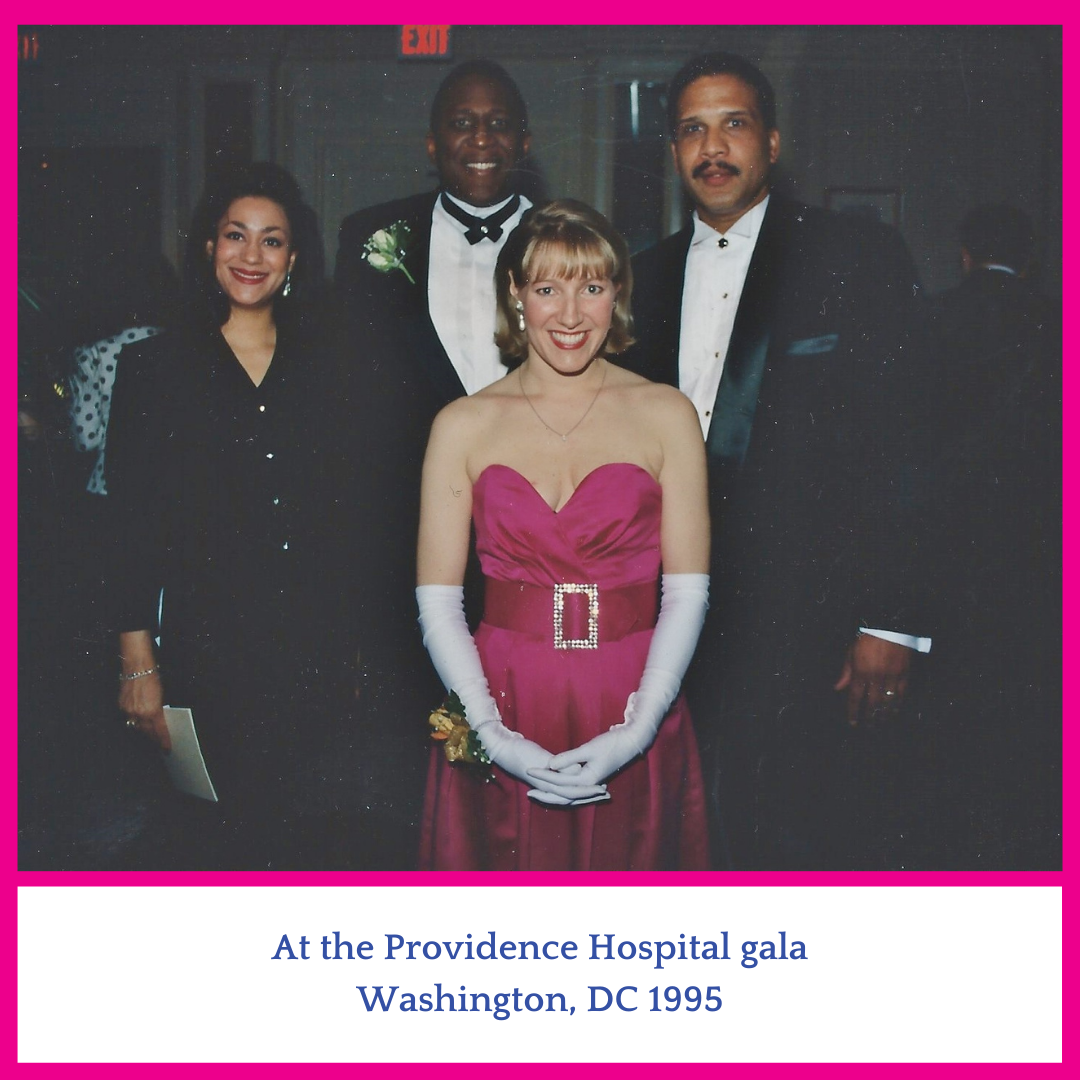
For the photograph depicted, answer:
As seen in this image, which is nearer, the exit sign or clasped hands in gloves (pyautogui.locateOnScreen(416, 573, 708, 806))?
clasped hands in gloves (pyautogui.locateOnScreen(416, 573, 708, 806))

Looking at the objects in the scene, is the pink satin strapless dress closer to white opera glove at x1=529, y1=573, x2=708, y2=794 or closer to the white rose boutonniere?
white opera glove at x1=529, y1=573, x2=708, y2=794

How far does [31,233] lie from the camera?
314cm

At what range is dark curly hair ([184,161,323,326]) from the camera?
10.0 feet

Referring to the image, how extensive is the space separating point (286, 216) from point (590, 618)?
1416 mm

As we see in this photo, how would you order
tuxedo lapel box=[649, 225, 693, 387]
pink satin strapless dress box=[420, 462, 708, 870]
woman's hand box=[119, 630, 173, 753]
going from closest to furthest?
pink satin strapless dress box=[420, 462, 708, 870] < tuxedo lapel box=[649, 225, 693, 387] < woman's hand box=[119, 630, 173, 753]

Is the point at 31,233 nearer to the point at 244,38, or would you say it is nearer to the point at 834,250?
the point at 244,38

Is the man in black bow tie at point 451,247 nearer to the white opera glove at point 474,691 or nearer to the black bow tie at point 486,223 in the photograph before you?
the black bow tie at point 486,223

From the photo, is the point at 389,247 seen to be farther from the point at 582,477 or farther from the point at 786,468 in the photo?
the point at 786,468

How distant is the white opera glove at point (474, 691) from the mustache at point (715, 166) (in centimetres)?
133

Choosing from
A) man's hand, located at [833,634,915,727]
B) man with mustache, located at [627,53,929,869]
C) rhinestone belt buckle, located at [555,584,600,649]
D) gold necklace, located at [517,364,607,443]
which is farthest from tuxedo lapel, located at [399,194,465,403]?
man's hand, located at [833,634,915,727]

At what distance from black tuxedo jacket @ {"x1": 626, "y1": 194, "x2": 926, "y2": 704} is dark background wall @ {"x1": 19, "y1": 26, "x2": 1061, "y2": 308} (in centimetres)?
15

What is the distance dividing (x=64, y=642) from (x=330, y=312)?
123 centimetres

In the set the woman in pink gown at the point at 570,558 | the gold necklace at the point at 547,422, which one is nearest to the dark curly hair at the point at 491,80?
the woman in pink gown at the point at 570,558

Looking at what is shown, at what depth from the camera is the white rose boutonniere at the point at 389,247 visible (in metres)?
3.08
